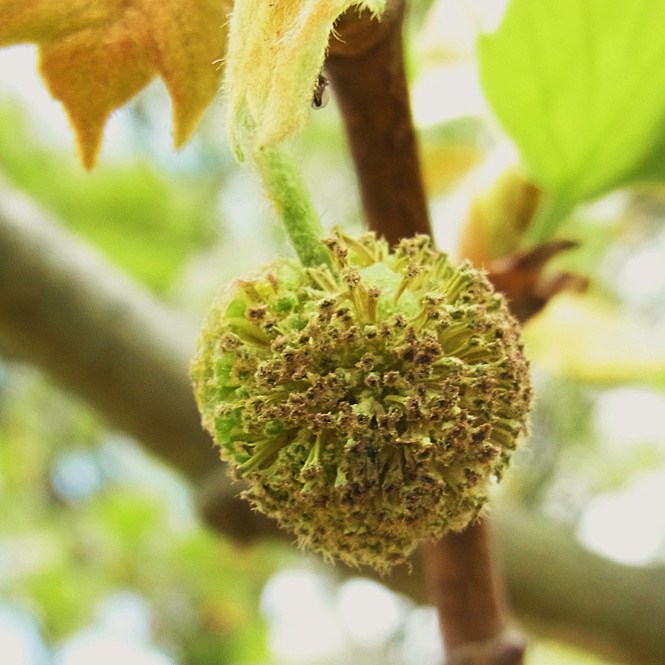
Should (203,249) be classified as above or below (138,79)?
above

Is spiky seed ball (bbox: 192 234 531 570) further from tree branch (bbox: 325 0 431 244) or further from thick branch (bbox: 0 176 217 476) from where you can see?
thick branch (bbox: 0 176 217 476)

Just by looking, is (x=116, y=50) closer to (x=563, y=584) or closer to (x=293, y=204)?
(x=293, y=204)

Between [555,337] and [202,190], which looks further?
[202,190]

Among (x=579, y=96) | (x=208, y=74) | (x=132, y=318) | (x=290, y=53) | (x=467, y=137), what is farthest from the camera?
(x=467, y=137)

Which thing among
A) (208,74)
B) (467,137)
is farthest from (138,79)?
(467,137)

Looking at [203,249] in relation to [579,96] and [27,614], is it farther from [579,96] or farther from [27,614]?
[579,96]

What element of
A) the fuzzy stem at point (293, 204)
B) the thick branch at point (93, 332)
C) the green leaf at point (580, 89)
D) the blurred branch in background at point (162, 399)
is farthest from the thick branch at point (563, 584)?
the fuzzy stem at point (293, 204)

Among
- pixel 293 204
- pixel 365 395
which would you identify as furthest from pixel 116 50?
pixel 365 395

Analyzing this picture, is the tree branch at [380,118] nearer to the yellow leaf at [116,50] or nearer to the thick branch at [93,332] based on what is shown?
the yellow leaf at [116,50]

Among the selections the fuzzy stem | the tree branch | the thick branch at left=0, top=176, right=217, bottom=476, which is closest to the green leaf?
the tree branch
